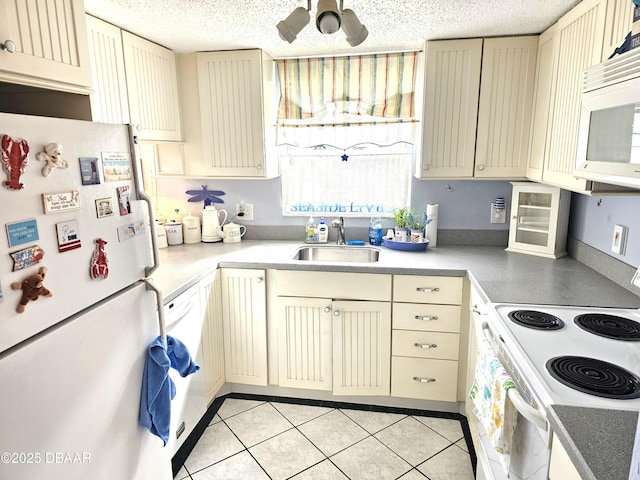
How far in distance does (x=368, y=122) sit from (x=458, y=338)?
146 centimetres

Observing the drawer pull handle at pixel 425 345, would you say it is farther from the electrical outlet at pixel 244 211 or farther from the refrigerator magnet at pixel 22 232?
the refrigerator magnet at pixel 22 232

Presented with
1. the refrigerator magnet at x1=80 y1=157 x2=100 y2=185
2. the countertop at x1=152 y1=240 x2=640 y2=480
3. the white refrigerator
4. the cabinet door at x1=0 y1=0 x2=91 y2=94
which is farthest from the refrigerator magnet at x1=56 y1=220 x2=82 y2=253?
the countertop at x1=152 y1=240 x2=640 y2=480

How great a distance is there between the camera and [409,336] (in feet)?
7.70

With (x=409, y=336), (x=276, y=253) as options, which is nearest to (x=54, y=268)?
(x=276, y=253)

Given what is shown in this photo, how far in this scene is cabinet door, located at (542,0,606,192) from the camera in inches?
65.1

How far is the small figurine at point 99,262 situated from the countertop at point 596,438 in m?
1.32

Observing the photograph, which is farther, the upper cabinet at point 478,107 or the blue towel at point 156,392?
the upper cabinet at point 478,107

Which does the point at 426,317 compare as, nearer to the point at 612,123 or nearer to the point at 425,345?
the point at 425,345

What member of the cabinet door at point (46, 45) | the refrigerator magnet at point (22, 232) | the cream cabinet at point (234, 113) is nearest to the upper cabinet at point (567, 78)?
the cream cabinet at point (234, 113)

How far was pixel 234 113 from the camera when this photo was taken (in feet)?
8.55

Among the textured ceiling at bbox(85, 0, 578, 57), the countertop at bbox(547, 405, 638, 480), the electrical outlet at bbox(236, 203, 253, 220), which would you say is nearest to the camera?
the countertop at bbox(547, 405, 638, 480)

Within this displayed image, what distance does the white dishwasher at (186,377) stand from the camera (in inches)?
75.6

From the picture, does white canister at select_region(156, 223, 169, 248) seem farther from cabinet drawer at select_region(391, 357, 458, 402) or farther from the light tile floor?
cabinet drawer at select_region(391, 357, 458, 402)

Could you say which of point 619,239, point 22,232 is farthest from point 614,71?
point 22,232
